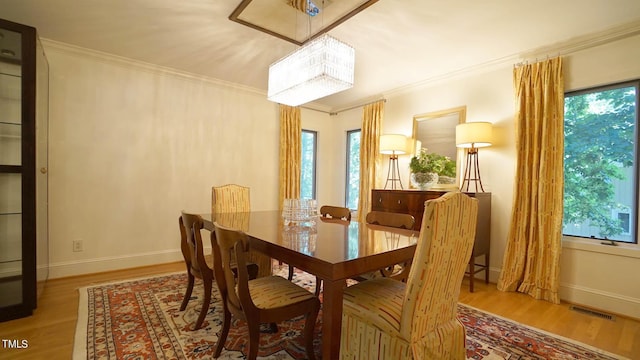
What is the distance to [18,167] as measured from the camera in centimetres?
224

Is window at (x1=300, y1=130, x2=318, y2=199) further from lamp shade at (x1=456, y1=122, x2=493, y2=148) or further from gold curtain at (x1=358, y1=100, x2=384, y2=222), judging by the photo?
lamp shade at (x1=456, y1=122, x2=493, y2=148)

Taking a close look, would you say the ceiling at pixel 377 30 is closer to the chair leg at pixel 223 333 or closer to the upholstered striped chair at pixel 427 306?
the upholstered striped chair at pixel 427 306

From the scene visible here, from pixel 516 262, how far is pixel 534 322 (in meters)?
0.77

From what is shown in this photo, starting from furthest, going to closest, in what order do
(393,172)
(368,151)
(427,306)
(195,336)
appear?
(368,151) < (393,172) < (195,336) < (427,306)

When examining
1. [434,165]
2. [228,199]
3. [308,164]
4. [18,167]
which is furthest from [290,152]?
[18,167]

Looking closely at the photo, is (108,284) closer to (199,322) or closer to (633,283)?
(199,322)

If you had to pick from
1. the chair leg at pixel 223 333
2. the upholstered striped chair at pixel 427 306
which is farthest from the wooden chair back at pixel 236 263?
the upholstered striped chair at pixel 427 306

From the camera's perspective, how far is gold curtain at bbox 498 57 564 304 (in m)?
2.74

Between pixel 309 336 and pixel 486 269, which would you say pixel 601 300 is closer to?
pixel 486 269

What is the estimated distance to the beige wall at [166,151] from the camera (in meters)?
2.65

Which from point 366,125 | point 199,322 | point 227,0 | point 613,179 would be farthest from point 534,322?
point 227,0

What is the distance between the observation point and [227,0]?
7.29ft

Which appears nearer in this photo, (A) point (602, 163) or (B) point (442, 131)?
(A) point (602, 163)

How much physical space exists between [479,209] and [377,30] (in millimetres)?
2108
